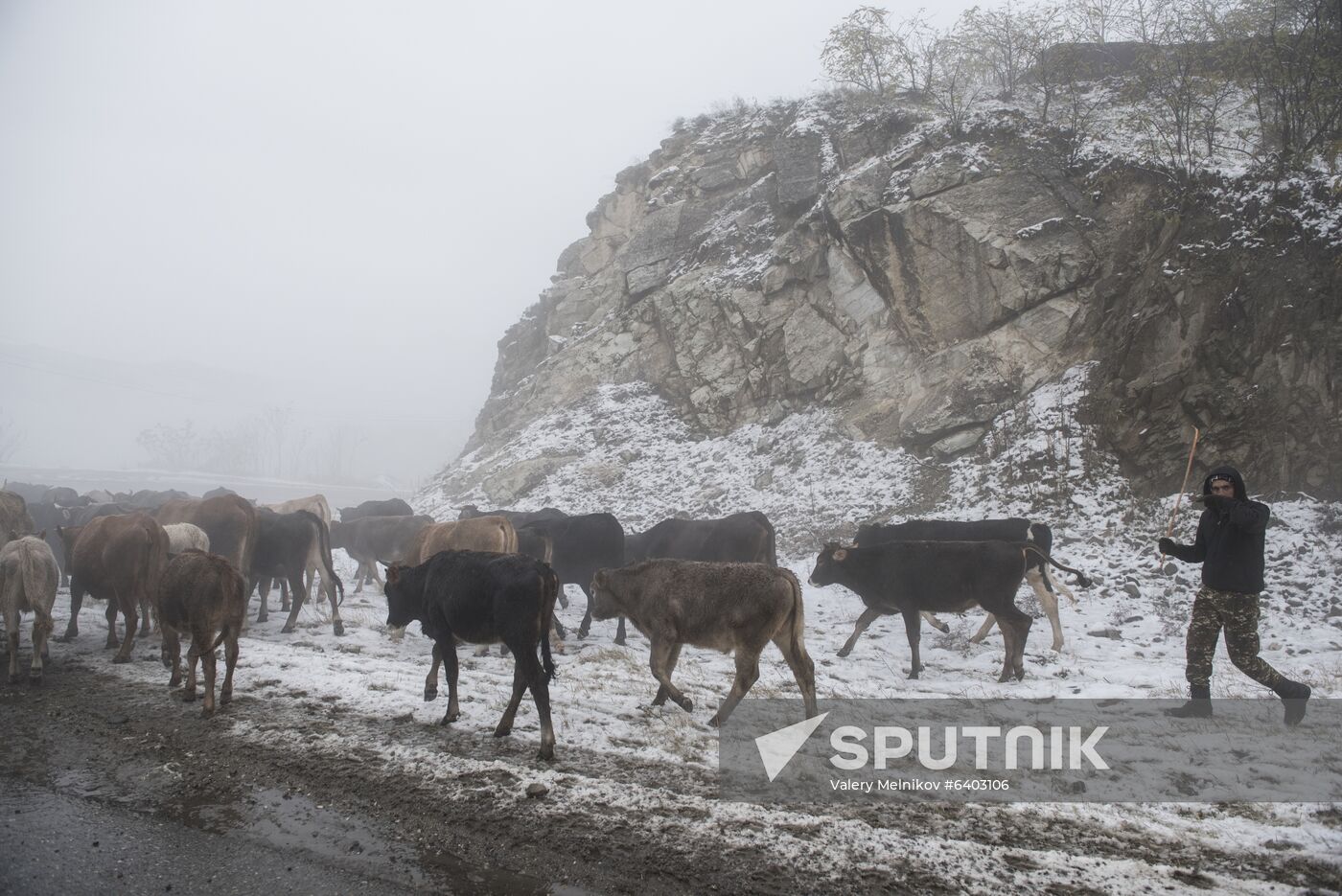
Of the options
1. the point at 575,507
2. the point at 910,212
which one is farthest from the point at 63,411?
the point at 910,212

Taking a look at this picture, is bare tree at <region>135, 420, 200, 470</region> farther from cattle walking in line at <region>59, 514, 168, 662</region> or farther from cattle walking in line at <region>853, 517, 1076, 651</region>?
cattle walking in line at <region>853, 517, 1076, 651</region>

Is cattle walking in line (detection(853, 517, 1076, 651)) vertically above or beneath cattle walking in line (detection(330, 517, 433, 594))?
above

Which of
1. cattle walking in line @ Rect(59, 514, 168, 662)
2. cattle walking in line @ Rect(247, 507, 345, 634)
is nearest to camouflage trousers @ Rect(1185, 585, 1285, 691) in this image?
cattle walking in line @ Rect(247, 507, 345, 634)

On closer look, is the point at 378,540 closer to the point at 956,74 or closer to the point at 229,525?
the point at 229,525

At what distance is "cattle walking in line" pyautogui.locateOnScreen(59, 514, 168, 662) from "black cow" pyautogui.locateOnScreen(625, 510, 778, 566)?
6790 mm

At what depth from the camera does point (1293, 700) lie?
6055mm

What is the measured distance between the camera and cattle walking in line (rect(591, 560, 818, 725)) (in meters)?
6.17

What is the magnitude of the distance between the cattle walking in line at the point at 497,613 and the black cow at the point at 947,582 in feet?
16.3

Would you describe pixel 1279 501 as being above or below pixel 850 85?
below

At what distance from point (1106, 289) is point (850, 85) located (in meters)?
16.1

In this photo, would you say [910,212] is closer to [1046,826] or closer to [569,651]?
[569,651]

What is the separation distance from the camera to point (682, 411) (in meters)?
24.6

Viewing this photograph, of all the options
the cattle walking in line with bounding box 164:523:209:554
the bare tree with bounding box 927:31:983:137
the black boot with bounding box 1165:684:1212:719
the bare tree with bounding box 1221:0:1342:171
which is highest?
the bare tree with bounding box 927:31:983:137

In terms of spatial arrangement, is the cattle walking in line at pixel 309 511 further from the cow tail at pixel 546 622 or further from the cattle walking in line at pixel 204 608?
the cow tail at pixel 546 622
